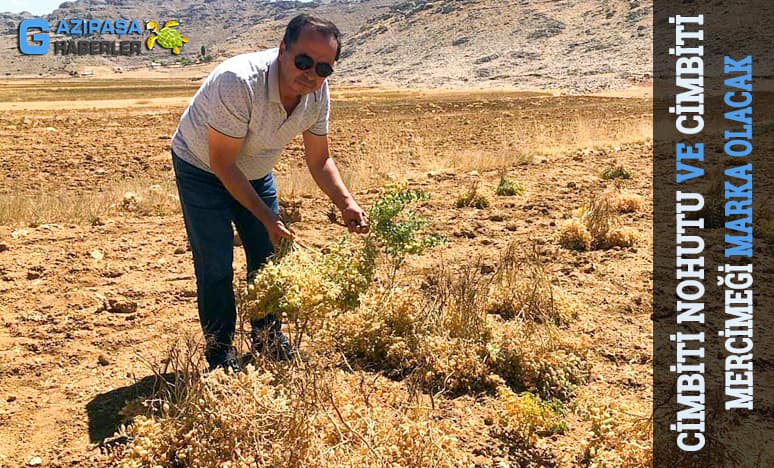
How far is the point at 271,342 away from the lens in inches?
137

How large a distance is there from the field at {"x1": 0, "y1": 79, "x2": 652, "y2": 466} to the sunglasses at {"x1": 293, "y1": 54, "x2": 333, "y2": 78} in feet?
4.40

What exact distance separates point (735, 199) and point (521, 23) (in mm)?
56797

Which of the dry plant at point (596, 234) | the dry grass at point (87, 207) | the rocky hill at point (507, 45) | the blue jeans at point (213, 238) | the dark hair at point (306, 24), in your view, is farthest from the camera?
the rocky hill at point (507, 45)

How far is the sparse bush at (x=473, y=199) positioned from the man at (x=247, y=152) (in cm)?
429

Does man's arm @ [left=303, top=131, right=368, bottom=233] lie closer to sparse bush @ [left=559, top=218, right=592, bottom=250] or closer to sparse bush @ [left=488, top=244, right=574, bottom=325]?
sparse bush @ [left=488, top=244, right=574, bottom=325]

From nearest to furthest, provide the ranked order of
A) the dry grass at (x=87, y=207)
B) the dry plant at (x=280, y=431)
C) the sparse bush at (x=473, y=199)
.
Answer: the dry plant at (x=280, y=431), the dry grass at (x=87, y=207), the sparse bush at (x=473, y=199)

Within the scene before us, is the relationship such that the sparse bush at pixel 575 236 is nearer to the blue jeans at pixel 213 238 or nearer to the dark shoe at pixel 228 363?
the blue jeans at pixel 213 238

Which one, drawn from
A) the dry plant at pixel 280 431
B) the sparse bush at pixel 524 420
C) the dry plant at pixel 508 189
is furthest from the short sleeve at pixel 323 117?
the dry plant at pixel 508 189

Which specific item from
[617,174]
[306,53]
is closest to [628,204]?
[617,174]

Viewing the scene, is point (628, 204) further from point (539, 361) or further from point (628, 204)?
point (539, 361)

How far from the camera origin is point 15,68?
113 m

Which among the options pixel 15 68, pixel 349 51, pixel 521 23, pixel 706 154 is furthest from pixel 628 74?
pixel 15 68

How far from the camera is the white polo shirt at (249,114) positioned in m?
2.94

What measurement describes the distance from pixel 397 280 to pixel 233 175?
91.2 inches
